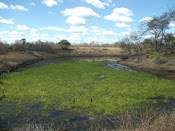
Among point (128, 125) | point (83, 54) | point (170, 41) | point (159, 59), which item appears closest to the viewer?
point (128, 125)

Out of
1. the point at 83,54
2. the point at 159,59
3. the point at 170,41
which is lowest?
the point at 159,59

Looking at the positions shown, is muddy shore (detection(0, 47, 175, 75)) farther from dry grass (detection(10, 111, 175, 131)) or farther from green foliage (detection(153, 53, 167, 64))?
dry grass (detection(10, 111, 175, 131))

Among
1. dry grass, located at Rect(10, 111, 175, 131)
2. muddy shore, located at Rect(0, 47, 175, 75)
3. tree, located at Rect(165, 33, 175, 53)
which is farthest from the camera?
tree, located at Rect(165, 33, 175, 53)

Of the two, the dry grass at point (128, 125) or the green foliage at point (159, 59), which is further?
the green foliage at point (159, 59)

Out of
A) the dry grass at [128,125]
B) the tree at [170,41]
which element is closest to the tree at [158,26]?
the tree at [170,41]

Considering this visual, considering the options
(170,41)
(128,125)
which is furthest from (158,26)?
(128,125)

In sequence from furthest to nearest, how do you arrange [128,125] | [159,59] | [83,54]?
[83,54] < [159,59] < [128,125]

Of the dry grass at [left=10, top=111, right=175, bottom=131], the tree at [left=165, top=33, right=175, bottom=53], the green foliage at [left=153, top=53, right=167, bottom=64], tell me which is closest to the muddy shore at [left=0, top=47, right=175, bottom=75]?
the green foliage at [left=153, top=53, right=167, bottom=64]

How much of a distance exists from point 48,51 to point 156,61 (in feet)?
209

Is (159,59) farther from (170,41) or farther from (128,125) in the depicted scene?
(128,125)

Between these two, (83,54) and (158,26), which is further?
(83,54)

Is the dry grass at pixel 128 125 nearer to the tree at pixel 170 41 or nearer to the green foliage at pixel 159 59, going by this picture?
the green foliage at pixel 159 59

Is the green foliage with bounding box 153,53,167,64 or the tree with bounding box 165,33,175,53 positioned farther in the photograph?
the tree with bounding box 165,33,175,53

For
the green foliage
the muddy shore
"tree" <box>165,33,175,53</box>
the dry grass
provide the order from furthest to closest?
"tree" <box>165,33,175,53</box>
the green foliage
the muddy shore
the dry grass
